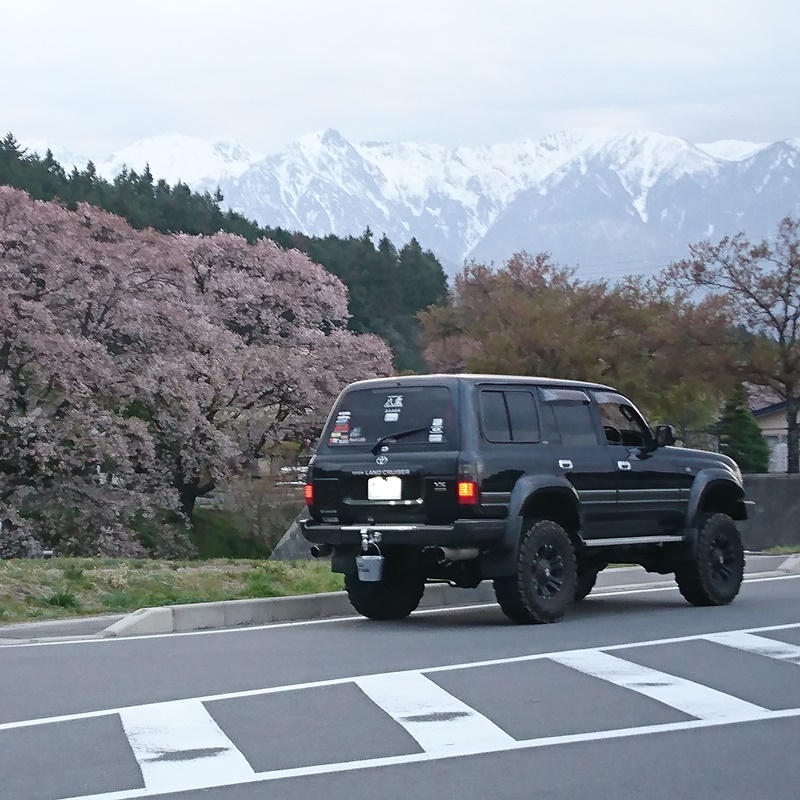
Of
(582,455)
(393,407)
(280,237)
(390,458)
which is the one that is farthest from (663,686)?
(280,237)

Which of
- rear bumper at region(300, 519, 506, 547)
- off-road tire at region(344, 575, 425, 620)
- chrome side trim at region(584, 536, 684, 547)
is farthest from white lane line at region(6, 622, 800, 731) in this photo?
off-road tire at region(344, 575, 425, 620)

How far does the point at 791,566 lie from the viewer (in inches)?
742

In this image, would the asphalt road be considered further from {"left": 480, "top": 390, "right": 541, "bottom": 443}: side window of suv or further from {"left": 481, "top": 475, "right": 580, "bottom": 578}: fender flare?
{"left": 480, "top": 390, "right": 541, "bottom": 443}: side window of suv

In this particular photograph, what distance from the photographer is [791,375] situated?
37.0 meters

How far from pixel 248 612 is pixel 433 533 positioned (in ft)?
6.92

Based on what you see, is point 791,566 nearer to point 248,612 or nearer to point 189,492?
point 248,612

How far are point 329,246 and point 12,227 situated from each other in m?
51.4

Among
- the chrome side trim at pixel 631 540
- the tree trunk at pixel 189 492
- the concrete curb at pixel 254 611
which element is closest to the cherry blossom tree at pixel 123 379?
the tree trunk at pixel 189 492

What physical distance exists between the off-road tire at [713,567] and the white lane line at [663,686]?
3.82 meters

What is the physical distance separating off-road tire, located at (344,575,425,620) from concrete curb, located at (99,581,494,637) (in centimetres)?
49

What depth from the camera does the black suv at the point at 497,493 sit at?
40.1ft

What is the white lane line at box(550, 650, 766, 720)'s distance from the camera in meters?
8.09

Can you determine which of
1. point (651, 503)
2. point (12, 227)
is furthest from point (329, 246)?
point (651, 503)

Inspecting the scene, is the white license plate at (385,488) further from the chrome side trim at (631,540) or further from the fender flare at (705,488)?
the fender flare at (705,488)
